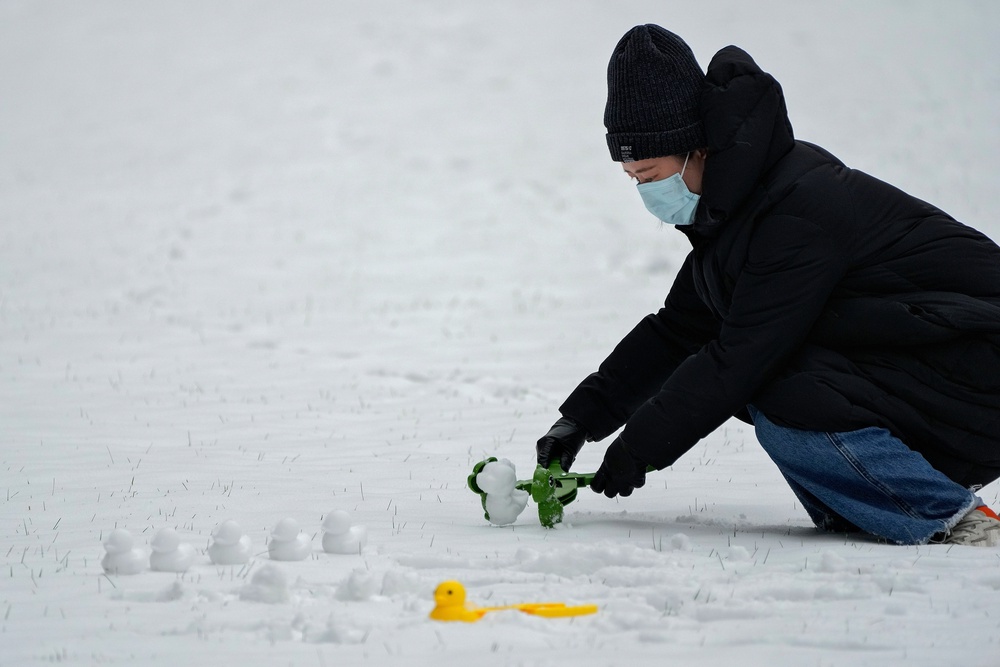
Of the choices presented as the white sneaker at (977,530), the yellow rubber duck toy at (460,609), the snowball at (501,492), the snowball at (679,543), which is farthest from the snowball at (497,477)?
the white sneaker at (977,530)

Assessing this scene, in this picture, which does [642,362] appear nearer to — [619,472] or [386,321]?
[619,472]

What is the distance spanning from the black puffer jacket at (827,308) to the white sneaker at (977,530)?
0.48 ft

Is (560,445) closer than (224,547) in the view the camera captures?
No

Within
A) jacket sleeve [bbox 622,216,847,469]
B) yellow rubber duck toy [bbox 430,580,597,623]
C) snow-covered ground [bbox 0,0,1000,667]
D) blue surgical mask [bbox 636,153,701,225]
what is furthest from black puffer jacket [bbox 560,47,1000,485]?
yellow rubber duck toy [bbox 430,580,597,623]

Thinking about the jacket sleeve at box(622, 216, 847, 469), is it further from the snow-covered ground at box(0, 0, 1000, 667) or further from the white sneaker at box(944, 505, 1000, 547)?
the white sneaker at box(944, 505, 1000, 547)

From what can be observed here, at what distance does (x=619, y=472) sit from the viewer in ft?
12.2

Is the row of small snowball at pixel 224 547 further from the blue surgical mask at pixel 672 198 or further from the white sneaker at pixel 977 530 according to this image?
the white sneaker at pixel 977 530

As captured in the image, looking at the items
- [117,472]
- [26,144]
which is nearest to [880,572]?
[117,472]

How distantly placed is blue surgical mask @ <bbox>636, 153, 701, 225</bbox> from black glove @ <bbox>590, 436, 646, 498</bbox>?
817 millimetres

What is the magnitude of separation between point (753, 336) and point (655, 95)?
34.2 inches

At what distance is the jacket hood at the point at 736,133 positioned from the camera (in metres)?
3.53

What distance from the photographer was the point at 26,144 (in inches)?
790

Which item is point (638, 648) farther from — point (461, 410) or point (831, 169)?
point (461, 410)

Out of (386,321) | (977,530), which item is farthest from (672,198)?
(386,321)
